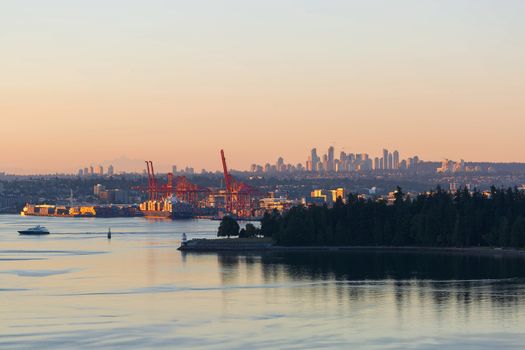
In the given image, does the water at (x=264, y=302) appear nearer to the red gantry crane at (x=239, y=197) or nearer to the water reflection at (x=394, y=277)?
the water reflection at (x=394, y=277)

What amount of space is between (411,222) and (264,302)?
36.9 meters

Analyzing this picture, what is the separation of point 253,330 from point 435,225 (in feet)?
142

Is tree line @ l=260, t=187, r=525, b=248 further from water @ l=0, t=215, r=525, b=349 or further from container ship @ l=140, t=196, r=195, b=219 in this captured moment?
container ship @ l=140, t=196, r=195, b=219

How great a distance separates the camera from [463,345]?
37094mm

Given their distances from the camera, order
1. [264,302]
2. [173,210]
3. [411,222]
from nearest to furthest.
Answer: [264,302] < [411,222] < [173,210]

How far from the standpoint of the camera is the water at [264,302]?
38.5 metres

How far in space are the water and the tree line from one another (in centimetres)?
485

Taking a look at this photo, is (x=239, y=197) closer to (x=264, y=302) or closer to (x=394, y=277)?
(x=394, y=277)

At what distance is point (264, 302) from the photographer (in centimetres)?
4831

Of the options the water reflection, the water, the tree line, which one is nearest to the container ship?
the tree line

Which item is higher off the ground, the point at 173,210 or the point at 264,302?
the point at 173,210

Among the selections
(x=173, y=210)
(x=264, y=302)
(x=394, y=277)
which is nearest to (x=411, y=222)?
(x=394, y=277)

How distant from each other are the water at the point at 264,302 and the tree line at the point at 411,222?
4.85 m

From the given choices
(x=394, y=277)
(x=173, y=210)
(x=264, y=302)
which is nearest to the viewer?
(x=264, y=302)
